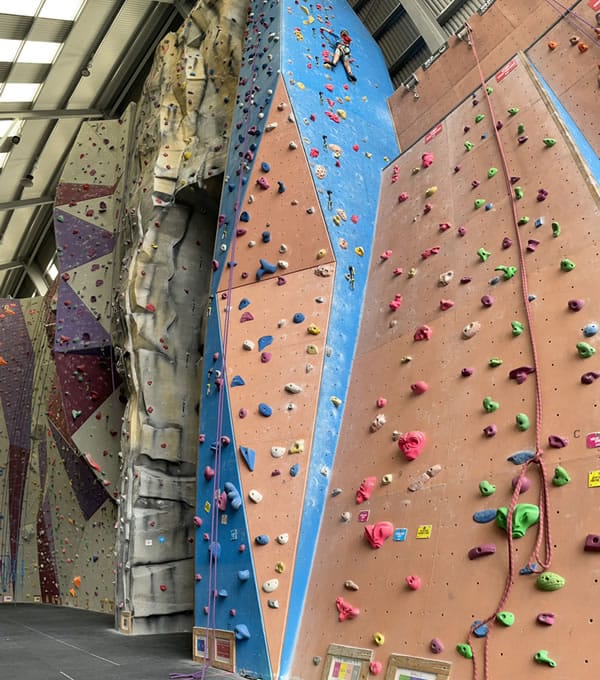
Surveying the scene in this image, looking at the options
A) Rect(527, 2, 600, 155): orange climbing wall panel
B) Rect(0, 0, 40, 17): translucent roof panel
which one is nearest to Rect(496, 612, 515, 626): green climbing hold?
Rect(527, 2, 600, 155): orange climbing wall panel

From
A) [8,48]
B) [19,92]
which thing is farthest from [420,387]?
[19,92]

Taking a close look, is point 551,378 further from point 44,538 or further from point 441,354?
point 44,538

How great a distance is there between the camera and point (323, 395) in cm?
445

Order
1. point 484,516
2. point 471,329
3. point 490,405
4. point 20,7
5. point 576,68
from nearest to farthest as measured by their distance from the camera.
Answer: point 484,516, point 490,405, point 471,329, point 576,68, point 20,7

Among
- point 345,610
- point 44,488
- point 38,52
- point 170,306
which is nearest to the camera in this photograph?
point 345,610

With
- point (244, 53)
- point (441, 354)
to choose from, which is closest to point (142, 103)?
point (244, 53)

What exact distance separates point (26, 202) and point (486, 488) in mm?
14559

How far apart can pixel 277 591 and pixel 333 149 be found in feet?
12.0

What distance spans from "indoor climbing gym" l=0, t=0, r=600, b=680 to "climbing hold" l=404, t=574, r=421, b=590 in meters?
0.05

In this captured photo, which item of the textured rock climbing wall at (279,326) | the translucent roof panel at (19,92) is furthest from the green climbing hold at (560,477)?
the translucent roof panel at (19,92)

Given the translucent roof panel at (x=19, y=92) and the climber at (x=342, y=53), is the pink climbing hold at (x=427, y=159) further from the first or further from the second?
the translucent roof panel at (x=19, y=92)

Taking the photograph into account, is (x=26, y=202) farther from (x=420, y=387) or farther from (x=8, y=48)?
(x=420, y=387)

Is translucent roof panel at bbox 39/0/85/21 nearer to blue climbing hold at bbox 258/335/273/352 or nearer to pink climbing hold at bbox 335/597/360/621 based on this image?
blue climbing hold at bbox 258/335/273/352

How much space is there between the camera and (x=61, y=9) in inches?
401
